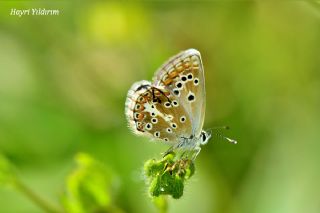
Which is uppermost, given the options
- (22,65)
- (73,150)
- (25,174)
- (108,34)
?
(108,34)

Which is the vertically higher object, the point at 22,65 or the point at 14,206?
the point at 22,65

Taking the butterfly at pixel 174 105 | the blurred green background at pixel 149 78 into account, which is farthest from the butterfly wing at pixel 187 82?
the blurred green background at pixel 149 78

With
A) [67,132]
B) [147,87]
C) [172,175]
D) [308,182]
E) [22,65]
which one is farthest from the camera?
[22,65]

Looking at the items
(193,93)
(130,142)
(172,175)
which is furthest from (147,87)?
(130,142)

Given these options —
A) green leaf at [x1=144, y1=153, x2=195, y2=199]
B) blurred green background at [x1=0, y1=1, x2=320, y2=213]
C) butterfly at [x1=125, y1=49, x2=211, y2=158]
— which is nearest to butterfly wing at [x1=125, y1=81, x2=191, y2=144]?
butterfly at [x1=125, y1=49, x2=211, y2=158]

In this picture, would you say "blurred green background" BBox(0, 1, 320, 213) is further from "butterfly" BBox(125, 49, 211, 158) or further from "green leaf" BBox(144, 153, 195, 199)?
"green leaf" BBox(144, 153, 195, 199)

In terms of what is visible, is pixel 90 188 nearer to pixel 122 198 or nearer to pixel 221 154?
pixel 122 198

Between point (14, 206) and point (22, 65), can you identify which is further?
point (22, 65)

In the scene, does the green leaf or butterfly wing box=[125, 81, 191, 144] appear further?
butterfly wing box=[125, 81, 191, 144]
